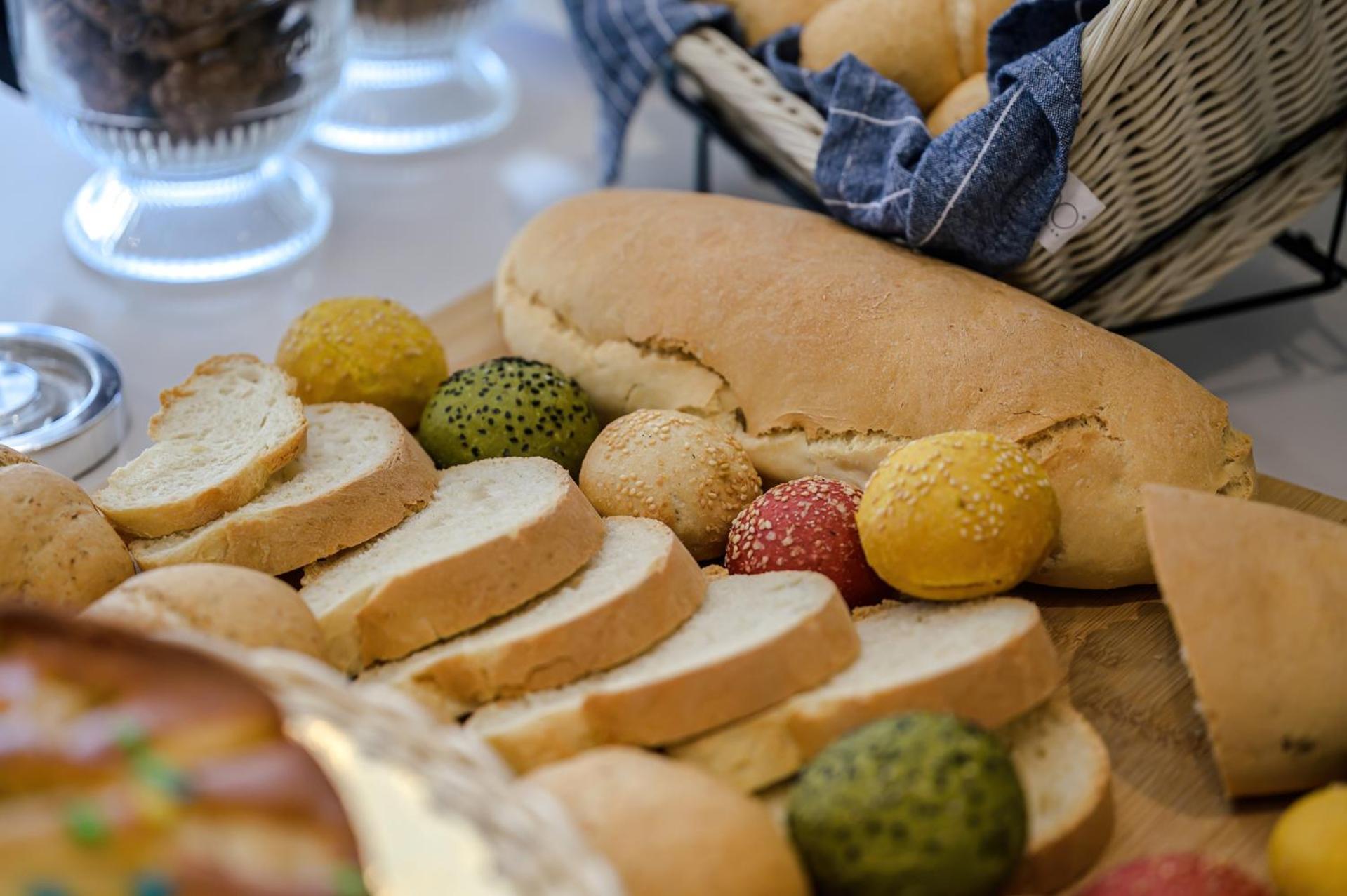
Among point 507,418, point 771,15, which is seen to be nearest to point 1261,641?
point 507,418

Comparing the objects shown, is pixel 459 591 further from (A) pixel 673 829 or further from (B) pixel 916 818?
(B) pixel 916 818

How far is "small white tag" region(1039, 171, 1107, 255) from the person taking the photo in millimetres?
1644

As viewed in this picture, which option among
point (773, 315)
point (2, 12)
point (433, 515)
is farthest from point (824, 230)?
point (2, 12)

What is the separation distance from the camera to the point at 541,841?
0.90 metres

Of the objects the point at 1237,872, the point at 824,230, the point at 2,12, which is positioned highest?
the point at 2,12

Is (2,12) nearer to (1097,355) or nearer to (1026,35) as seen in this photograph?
(1026,35)

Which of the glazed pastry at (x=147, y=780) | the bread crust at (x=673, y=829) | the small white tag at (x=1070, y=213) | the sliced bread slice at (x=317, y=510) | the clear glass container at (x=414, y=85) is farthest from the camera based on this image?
the clear glass container at (x=414, y=85)

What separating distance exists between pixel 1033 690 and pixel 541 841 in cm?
58

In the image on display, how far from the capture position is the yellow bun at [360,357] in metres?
1.77

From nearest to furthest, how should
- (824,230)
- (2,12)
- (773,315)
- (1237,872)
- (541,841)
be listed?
(541,841), (1237,872), (773,315), (824,230), (2,12)

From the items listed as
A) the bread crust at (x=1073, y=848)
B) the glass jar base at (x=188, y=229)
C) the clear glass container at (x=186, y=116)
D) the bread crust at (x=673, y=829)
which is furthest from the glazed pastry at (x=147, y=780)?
the glass jar base at (x=188, y=229)

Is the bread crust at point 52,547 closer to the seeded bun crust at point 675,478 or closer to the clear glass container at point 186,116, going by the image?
the seeded bun crust at point 675,478

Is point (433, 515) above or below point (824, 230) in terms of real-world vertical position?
below

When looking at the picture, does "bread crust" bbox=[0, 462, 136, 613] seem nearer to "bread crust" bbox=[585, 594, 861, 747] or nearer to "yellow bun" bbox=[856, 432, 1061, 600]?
"bread crust" bbox=[585, 594, 861, 747]
